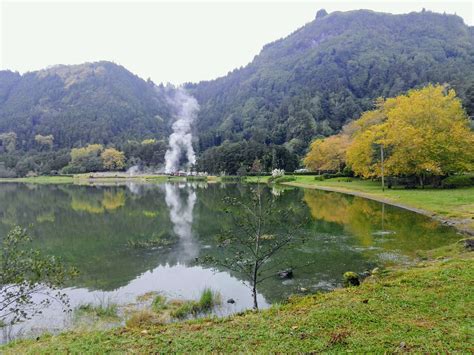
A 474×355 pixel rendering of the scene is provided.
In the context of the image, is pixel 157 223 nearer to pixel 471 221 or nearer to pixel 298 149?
pixel 471 221

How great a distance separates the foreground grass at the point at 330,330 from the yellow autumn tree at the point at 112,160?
148406mm

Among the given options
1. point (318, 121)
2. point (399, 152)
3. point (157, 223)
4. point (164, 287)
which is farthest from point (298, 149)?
point (164, 287)

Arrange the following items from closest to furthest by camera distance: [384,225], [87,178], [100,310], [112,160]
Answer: [100,310] < [384,225] < [87,178] < [112,160]

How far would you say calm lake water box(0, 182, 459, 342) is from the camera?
14344mm

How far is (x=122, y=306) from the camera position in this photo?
43.5 ft

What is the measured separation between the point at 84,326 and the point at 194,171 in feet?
389

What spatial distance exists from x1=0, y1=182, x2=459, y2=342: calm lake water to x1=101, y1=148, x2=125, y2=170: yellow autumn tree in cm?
11491

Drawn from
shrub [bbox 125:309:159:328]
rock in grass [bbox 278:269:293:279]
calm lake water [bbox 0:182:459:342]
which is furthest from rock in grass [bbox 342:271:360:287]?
shrub [bbox 125:309:159:328]

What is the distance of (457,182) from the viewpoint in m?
45.7

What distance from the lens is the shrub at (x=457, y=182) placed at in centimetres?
4488

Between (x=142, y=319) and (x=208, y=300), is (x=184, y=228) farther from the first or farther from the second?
(x=142, y=319)

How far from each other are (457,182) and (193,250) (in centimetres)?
3876

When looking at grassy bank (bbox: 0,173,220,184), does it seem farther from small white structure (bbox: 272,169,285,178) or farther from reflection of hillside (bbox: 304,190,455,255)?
reflection of hillside (bbox: 304,190,455,255)

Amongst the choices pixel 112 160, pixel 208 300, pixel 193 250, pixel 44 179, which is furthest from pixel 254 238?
pixel 112 160
